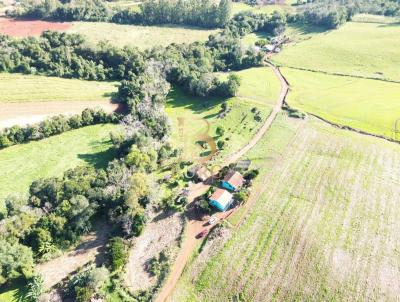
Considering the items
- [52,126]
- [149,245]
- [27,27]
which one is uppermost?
[27,27]

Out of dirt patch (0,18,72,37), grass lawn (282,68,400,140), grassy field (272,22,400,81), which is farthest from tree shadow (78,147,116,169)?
dirt patch (0,18,72,37)

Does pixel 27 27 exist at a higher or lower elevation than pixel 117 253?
higher

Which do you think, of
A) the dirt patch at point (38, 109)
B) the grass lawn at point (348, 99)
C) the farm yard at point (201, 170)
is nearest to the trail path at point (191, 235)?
the farm yard at point (201, 170)

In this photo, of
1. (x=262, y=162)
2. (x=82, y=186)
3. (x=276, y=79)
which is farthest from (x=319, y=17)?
(x=82, y=186)

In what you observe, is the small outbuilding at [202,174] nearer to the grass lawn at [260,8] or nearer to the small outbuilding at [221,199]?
the small outbuilding at [221,199]

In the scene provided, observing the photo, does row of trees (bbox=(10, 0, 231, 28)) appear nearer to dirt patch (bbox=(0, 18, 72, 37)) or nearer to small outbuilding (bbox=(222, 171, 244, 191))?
dirt patch (bbox=(0, 18, 72, 37))

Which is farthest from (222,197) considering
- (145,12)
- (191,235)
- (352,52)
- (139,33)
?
(145,12)

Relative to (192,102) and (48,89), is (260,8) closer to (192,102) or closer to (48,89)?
(192,102)
